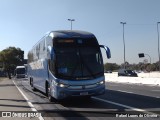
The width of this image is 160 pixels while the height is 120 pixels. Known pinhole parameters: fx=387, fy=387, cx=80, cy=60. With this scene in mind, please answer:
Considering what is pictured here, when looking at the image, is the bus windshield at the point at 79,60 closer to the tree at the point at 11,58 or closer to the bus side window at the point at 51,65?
the bus side window at the point at 51,65

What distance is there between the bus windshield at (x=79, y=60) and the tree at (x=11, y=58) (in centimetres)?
11451

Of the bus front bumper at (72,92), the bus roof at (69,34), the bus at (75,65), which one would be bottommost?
the bus front bumper at (72,92)

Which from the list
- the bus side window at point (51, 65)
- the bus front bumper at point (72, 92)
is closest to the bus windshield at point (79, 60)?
the bus side window at point (51, 65)

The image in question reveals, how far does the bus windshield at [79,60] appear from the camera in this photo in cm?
1681

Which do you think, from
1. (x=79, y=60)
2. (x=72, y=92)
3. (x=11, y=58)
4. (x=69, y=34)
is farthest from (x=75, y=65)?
(x=11, y=58)

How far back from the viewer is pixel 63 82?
54.3 ft

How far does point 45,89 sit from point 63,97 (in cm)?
387

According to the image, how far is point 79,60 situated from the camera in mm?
17094

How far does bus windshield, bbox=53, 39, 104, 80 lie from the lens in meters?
16.8

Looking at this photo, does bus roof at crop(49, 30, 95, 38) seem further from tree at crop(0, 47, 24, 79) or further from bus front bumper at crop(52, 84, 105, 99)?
tree at crop(0, 47, 24, 79)

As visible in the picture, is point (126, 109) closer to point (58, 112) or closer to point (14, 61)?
point (58, 112)

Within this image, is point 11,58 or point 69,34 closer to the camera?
point 69,34

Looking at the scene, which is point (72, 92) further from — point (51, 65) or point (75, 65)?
point (51, 65)

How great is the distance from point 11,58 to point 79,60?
12411 centimetres
